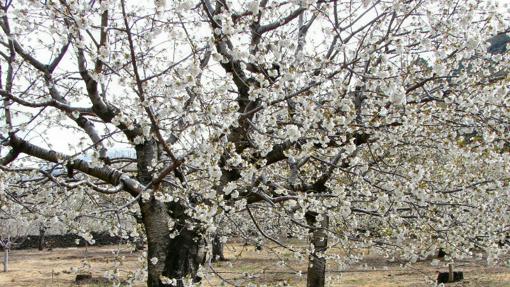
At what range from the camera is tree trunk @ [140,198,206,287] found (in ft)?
17.7

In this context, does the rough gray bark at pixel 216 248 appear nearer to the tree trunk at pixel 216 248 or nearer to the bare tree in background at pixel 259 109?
the tree trunk at pixel 216 248

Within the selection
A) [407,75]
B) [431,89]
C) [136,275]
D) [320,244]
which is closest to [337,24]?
→ [407,75]

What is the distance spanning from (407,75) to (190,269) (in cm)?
303

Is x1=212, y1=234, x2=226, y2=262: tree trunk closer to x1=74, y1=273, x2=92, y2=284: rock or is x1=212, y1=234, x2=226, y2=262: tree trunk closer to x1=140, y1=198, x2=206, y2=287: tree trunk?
x1=140, y1=198, x2=206, y2=287: tree trunk

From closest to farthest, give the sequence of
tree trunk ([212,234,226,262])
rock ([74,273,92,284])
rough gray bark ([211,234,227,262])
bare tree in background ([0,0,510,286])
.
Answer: bare tree in background ([0,0,510,286]) → rough gray bark ([211,234,227,262]) → tree trunk ([212,234,226,262]) → rock ([74,273,92,284])

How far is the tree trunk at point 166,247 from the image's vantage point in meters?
5.39

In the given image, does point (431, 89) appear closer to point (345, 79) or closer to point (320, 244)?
point (345, 79)

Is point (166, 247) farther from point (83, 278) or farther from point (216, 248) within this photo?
point (83, 278)

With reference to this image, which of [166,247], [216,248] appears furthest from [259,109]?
[216,248]

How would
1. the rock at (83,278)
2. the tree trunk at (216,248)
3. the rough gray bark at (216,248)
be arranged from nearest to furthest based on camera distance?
the rough gray bark at (216,248), the tree trunk at (216,248), the rock at (83,278)

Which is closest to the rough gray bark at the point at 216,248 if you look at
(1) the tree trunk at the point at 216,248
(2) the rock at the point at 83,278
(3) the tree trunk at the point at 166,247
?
(1) the tree trunk at the point at 216,248

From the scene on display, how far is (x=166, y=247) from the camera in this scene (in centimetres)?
547

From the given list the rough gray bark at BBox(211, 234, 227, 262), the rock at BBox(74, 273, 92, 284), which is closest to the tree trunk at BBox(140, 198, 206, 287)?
the rough gray bark at BBox(211, 234, 227, 262)

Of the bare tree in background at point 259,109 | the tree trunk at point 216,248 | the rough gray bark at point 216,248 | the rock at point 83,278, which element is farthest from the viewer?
the rock at point 83,278
